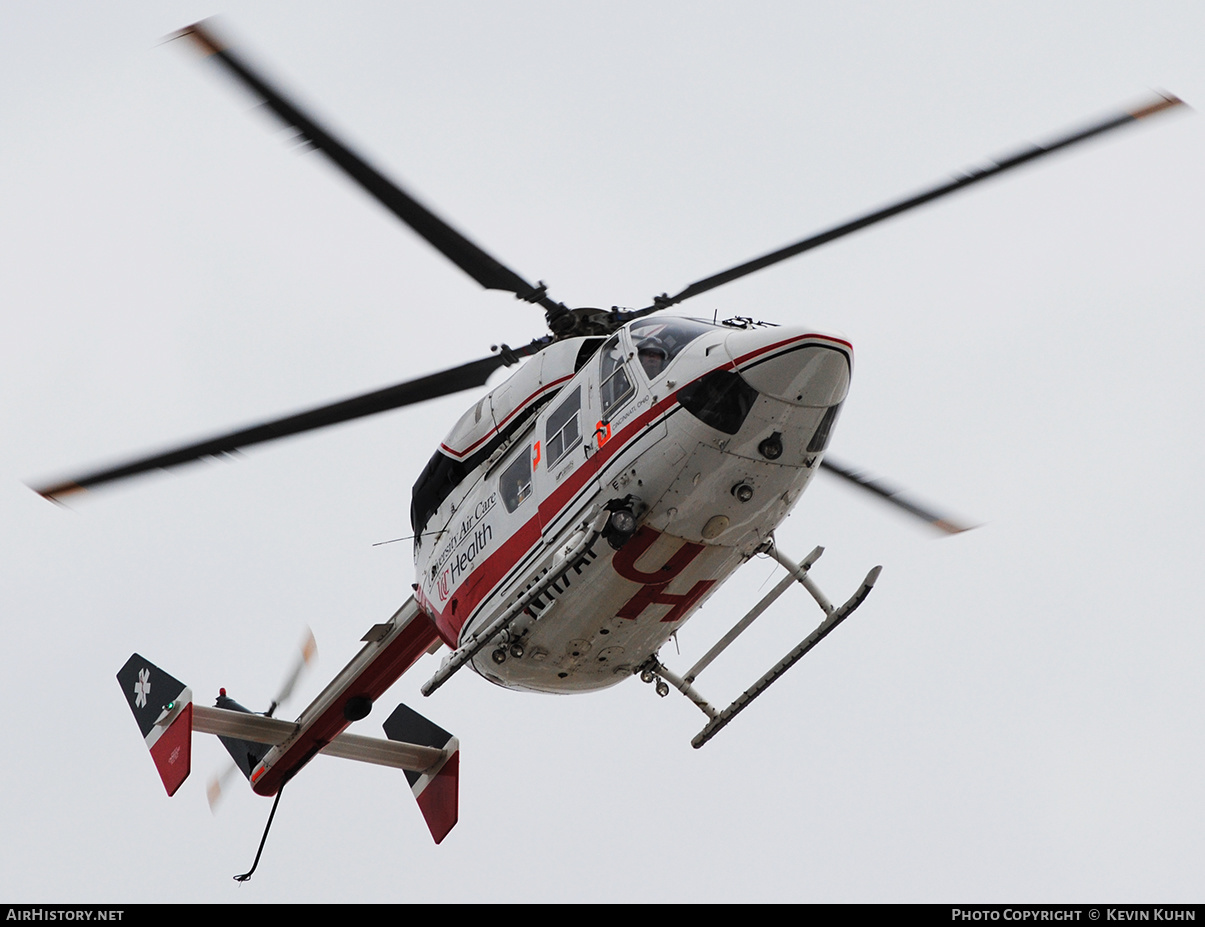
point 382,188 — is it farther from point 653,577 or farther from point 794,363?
point 653,577

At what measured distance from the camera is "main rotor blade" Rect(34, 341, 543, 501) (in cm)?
1191

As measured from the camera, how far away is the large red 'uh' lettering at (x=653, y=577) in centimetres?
1143

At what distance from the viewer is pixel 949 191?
10789 millimetres

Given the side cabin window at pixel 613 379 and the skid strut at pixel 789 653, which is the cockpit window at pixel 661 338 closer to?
the side cabin window at pixel 613 379

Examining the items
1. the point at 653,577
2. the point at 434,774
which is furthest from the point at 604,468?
the point at 434,774

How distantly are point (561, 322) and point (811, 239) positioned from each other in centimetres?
288

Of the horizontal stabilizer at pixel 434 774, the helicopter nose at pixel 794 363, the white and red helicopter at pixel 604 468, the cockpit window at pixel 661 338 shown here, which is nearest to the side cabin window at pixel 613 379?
the white and red helicopter at pixel 604 468

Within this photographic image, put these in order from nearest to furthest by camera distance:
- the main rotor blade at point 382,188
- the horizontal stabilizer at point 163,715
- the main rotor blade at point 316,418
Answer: the main rotor blade at point 382,188 → the main rotor blade at point 316,418 → the horizontal stabilizer at point 163,715

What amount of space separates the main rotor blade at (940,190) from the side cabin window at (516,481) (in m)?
2.32

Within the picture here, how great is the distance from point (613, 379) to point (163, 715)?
7468 mm

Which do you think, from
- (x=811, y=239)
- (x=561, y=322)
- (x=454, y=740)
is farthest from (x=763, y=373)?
(x=454, y=740)

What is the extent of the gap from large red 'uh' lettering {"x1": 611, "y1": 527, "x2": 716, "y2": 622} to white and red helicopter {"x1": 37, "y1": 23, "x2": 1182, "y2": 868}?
2 cm

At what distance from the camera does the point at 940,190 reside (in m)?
10.8

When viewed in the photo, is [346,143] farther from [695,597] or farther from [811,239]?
[695,597]
